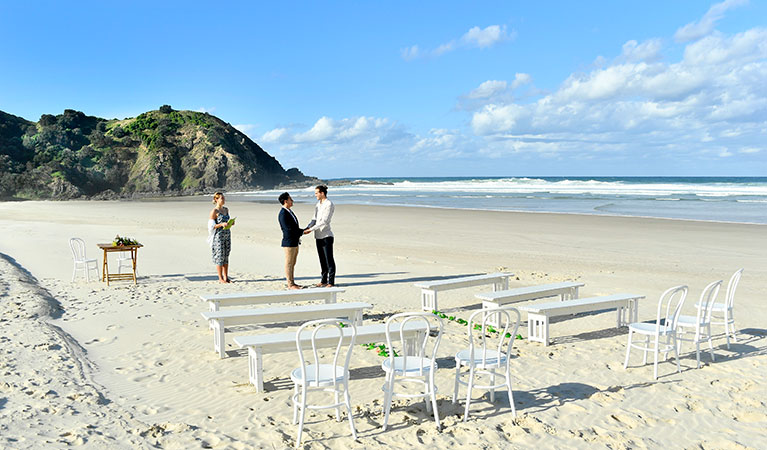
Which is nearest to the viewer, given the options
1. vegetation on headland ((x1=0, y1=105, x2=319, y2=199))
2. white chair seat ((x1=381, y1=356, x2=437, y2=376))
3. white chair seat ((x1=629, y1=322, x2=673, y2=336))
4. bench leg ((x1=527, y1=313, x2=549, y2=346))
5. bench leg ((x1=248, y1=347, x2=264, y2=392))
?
white chair seat ((x1=381, y1=356, x2=437, y2=376))

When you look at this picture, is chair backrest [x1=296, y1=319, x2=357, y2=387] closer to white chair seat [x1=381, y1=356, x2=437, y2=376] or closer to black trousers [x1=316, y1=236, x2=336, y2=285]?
white chair seat [x1=381, y1=356, x2=437, y2=376]

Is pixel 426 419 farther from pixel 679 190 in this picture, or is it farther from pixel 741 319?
pixel 679 190

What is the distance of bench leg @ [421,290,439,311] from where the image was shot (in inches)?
353

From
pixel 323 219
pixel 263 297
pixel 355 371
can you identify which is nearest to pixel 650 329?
pixel 355 371

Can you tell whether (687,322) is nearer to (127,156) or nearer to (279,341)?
(279,341)

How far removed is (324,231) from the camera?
10031 millimetres

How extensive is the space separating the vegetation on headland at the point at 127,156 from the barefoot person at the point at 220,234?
5155cm

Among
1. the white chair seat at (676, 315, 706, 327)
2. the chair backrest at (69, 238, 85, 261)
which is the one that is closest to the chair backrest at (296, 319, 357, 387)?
the white chair seat at (676, 315, 706, 327)

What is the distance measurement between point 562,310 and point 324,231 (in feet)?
14.3

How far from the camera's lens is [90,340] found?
7195mm

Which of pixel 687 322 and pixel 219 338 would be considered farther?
pixel 687 322

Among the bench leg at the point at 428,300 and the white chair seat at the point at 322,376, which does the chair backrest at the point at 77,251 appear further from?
the white chair seat at the point at 322,376

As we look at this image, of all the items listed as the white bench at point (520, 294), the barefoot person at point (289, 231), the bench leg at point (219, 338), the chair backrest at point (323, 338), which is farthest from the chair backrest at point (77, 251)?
the white bench at point (520, 294)

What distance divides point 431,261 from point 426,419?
385 inches
